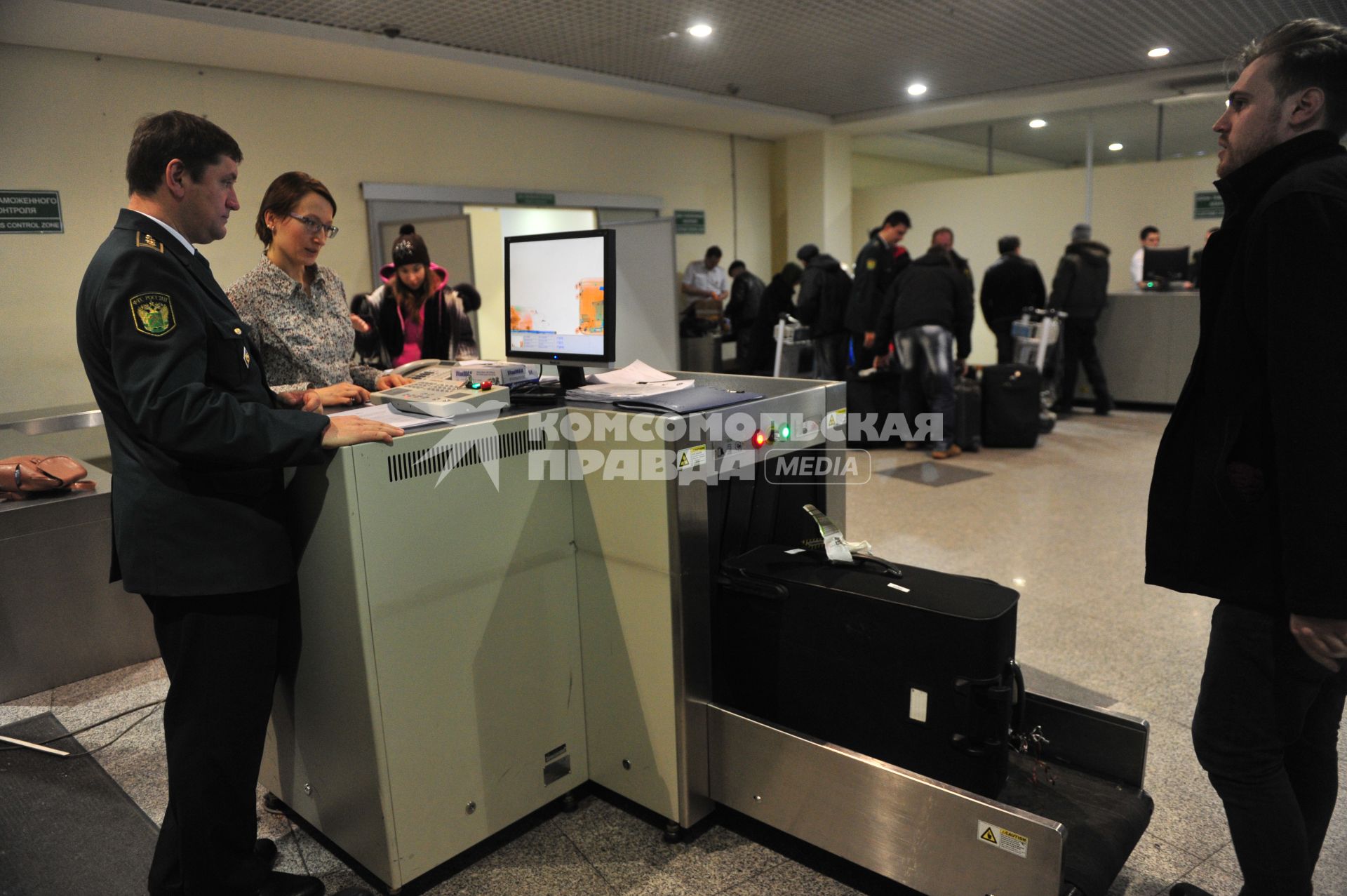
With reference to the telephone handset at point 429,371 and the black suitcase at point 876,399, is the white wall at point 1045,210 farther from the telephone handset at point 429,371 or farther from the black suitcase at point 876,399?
the telephone handset at point 429,371

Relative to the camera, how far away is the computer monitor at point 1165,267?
7.44 metres

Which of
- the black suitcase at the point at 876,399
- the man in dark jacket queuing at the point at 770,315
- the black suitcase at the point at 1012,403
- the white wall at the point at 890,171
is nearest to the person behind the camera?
the black suitcase at the point at 1012,403

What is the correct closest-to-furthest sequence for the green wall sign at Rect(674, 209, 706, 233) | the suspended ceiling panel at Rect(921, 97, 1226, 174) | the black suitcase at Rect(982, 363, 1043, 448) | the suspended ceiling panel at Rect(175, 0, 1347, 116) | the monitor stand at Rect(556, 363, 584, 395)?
the monitor stand at Rect(556, 363, 584, 395)
the suspended ceiling panel at Rect(175, 0, 1347, 116)
the black suitcase at Rect(982, 363, 1043, 448)
the green wall sign at Rect(674, 209, 706, 233)
the suspended ceiling panel at Rect(921, 97, 1226, 174)

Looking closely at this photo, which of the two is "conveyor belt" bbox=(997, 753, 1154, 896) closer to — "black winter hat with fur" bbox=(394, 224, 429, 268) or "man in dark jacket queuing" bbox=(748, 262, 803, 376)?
"black winter hat with fur" bbox=(394, 224, 429, 268)

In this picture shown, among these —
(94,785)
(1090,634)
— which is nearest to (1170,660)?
(1090,634)

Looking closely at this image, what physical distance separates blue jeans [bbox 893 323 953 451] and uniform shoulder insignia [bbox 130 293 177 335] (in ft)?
16.6

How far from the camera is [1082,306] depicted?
23.4 feet

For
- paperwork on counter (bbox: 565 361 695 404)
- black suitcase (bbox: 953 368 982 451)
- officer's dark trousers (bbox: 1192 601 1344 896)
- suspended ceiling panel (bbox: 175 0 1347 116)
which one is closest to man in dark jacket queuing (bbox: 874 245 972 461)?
black suitcase (bbox: 953 368 982 451)

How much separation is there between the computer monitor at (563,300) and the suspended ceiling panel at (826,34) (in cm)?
306

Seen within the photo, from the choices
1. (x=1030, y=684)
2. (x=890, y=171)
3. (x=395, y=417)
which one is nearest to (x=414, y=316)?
(x=395, y=417)

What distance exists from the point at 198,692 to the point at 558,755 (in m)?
0.84

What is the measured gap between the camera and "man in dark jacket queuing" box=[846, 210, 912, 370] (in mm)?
6148

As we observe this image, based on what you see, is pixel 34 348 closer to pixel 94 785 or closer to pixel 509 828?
pixel 94 785

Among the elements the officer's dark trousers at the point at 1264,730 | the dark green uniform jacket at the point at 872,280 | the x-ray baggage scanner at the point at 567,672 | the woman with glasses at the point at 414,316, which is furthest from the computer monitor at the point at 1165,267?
the officer's dark trousers at the point at 1264,730
